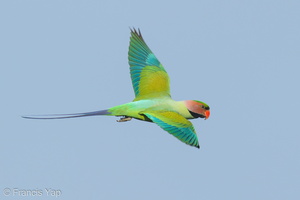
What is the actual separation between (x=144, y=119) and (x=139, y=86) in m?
1.58

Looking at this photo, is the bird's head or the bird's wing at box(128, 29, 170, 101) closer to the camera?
the bird's head

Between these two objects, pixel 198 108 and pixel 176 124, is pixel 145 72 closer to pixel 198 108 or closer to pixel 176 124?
pixel 198 108

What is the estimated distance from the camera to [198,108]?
45.5 feet

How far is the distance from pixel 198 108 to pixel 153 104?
1.17 meters

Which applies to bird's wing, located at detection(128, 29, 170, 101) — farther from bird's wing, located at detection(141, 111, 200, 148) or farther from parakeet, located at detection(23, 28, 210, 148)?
bird's wing, located at detection(141, 111, 200, 148)

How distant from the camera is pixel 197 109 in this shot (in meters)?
13.9

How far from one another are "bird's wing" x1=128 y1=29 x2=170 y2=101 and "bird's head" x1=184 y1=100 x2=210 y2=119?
2.60 ft

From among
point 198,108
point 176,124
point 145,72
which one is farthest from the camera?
point 145,72

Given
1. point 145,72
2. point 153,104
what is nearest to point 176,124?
point 153,104

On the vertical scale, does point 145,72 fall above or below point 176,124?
above

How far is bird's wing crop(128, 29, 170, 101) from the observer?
14.4 meters

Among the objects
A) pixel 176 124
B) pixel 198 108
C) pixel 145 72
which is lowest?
pixel 176 124

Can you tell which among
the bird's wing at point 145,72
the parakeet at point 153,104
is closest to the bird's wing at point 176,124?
the parakeet at point 153,104

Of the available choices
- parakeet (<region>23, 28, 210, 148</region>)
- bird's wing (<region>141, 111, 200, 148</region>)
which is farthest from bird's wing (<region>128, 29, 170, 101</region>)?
bird's wing (<region>141, 111, 200, 148</region>)
